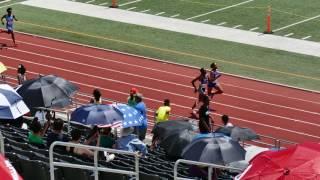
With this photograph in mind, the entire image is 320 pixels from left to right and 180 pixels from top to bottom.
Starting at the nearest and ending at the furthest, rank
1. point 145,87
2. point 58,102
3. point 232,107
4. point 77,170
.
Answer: point 77,170, point 58,102, point 232,107, point 145,87

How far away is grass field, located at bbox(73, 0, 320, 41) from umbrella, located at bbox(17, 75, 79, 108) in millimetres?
13854

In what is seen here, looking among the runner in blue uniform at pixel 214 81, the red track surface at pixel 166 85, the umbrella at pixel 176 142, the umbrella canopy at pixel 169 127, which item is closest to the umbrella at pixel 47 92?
the umbrella canopy at pixel 169 127

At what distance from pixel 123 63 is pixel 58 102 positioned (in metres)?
9.83

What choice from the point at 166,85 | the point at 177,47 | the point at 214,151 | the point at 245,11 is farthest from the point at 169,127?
the point at 245,11

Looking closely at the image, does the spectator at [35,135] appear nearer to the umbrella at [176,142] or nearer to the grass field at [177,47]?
the umbrella at [176,142]

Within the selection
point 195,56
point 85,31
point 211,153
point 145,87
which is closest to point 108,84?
point 145,87

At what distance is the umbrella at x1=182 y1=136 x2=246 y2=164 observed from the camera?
1346cm

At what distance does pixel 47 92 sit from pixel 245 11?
16549 millimetres

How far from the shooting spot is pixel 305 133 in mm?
21984

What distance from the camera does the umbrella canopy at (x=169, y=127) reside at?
53.0ft

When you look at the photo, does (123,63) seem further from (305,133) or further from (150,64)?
(305,133)

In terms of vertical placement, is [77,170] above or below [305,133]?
above

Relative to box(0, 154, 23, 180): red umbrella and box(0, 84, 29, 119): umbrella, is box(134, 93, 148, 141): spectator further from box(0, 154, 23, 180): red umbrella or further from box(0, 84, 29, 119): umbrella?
box(0, 154, 23, 180): red umbrella

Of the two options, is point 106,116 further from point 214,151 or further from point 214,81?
point 214,81
